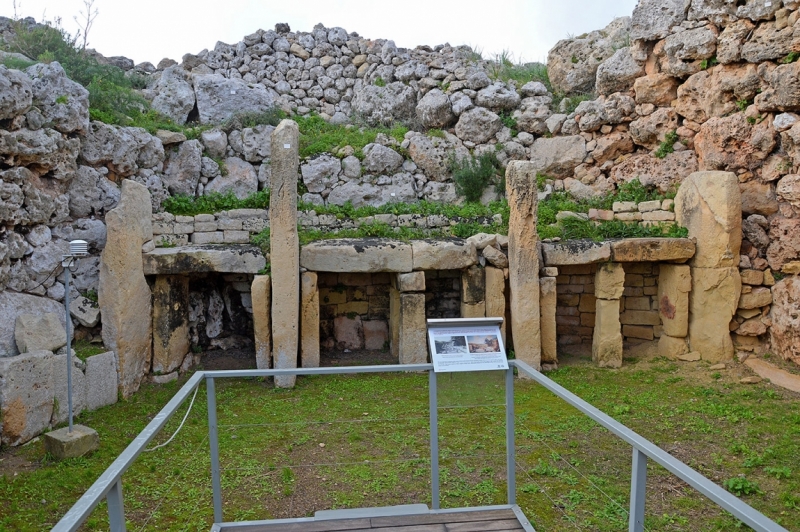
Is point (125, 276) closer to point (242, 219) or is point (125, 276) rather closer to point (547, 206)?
point (242, 219)

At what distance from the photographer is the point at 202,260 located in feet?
29.0

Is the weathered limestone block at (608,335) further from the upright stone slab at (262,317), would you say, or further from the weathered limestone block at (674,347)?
→ the upright stone slab at (262,317)

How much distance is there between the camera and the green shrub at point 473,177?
12.4 metres

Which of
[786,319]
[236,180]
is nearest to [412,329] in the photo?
[236,180]

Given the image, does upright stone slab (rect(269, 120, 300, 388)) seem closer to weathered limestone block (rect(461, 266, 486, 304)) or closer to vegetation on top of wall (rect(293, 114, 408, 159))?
weathered limestone block (rect(461, 266, 486, 304))

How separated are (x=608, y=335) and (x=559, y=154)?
16.3ft

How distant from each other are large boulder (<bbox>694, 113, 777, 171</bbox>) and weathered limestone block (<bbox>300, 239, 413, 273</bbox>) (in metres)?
5.89

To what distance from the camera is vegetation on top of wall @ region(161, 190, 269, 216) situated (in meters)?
10.2

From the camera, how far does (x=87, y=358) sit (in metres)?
7.73

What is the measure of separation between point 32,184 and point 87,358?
246 cm

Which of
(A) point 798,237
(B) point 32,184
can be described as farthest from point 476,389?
(B) point 32,184

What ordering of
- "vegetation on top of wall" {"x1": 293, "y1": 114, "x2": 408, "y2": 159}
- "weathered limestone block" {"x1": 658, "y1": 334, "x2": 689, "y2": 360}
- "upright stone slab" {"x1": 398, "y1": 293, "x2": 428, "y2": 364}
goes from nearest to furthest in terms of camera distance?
"upright stone slab" {"x1": 398, "y1": 293, "x2": 428, "y2": 364} → "weathered limestone block" {"x1": 658, "y1": 334, "x2": 689, "y2": 360} → "vegetation on top of wall" {"x1": 293, "y1": 114, "x2": 408, "y2": 159}

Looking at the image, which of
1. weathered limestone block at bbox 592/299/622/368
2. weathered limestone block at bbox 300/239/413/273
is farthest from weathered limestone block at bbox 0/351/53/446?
weathered limestone block at bbox 592/299/622/368

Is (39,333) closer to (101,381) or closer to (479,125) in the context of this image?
(101,381)
